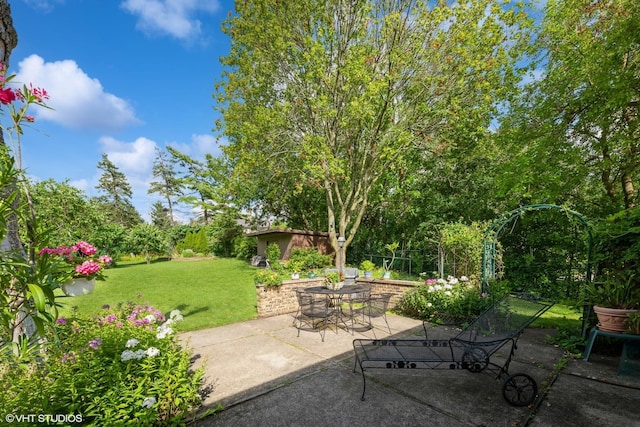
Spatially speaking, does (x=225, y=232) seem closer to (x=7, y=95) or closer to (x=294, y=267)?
(x=294, y=267)

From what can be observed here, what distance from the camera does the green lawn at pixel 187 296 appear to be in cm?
763

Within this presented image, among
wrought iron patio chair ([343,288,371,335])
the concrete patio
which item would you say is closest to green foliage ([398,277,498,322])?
wrought iron patio chair ([343,288,371,335])

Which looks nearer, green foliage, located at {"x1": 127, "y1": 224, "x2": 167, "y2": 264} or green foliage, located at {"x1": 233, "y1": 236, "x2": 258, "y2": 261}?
green foliage, located at {"x1": 127, "y1": 224, "x2": 167, "y2": 264}

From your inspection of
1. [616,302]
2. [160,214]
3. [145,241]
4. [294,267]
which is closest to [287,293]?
[294,267]

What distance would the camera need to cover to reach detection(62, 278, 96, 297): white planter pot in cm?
287

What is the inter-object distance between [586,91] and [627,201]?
3362 millimetres

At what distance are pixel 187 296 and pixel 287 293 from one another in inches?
174

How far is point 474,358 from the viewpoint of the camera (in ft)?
11.9

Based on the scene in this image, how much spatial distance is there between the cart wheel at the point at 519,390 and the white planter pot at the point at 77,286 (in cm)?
484

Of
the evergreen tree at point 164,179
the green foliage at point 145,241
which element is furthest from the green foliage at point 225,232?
the evergreen tree at point 164,179

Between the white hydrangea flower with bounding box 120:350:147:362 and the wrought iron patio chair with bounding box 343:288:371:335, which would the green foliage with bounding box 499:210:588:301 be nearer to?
the wrought iron patio chair with bounding box 343:288:371:335

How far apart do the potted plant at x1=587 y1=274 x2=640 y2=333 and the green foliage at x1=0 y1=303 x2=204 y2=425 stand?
596 centimetres

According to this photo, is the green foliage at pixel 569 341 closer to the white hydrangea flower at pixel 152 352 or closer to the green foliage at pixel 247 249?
the white hydrangea flower at pixel 152 352

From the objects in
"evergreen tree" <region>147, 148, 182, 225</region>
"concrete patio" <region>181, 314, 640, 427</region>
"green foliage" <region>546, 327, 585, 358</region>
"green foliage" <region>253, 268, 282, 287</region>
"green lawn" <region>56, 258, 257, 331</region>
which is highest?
"evergreen tree" <region>147, 148, 182, 225</region>
